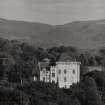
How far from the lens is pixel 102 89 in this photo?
242ft

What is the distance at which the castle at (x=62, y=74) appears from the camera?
232 feet

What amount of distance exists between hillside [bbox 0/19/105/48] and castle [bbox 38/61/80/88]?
86.8m

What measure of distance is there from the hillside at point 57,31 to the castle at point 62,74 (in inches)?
3416

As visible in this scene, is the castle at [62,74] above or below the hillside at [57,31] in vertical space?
below

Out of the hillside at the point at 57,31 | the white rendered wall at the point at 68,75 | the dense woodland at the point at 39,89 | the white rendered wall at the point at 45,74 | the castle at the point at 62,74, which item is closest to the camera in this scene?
the dense woodland at the point at 39,89

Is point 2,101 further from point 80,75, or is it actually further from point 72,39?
point 72,39

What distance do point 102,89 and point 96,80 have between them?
88.7 inches

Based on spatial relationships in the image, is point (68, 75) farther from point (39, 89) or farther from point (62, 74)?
point (39, 89)

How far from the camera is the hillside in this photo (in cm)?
16775

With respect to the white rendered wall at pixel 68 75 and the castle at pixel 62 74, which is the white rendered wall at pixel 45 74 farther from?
the white rendered wall at pixel 68 75

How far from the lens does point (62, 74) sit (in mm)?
71125

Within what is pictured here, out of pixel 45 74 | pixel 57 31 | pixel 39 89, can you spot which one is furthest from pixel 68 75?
pixel 57 31

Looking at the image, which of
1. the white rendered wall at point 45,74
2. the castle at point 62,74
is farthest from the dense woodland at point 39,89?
the white rendered wall at point 45,74

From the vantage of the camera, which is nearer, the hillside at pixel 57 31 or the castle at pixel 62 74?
the castle at pixel 62 74
